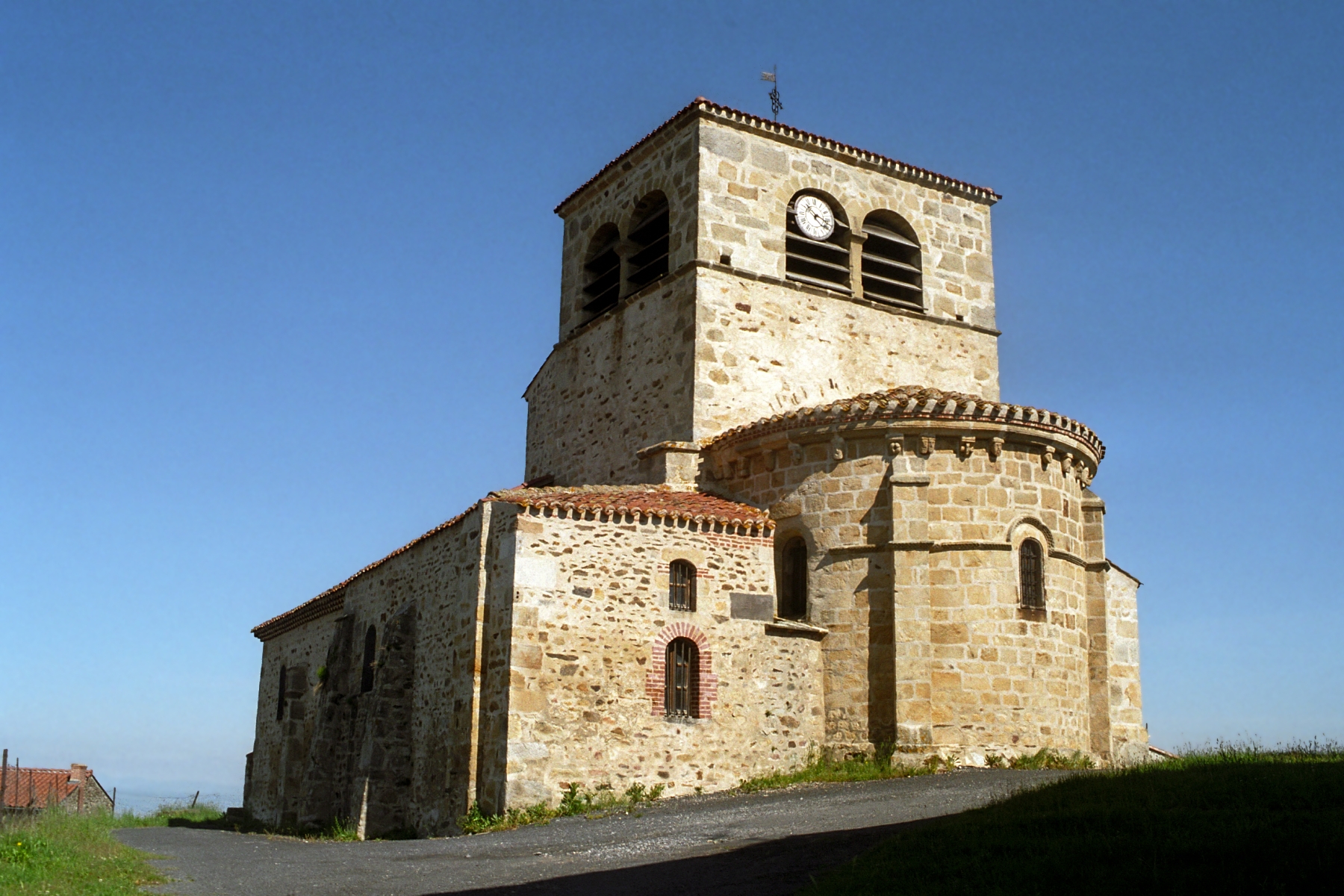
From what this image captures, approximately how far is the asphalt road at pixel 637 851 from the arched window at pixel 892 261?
1054 centimetres

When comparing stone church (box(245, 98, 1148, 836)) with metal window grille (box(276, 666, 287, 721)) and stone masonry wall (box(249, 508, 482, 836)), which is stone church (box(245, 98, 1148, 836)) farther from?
metal window grille (box(276, 666, 287, 721))

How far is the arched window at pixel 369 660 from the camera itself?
22.4 meters

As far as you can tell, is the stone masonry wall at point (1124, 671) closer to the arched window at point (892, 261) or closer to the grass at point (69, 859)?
the arched window at point (892, 261)

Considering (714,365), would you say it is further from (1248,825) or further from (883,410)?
(1248,825)

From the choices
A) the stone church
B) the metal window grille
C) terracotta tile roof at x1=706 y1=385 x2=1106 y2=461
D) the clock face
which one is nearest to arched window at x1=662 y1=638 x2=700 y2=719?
the stone church

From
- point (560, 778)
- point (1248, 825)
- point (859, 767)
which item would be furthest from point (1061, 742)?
point (1248, 825)

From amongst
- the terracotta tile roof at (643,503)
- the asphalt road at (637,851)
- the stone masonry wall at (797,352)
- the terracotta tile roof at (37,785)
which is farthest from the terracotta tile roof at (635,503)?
the terracotta tile roof at (37,785)

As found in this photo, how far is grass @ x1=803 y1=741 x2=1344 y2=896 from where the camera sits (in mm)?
8992

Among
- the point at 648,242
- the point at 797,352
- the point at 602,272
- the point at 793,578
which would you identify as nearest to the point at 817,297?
the point at 797,352

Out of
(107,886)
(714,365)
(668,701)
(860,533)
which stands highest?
(714,365)

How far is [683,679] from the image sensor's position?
1808 centimetres

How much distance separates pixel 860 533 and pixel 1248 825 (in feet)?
30.2

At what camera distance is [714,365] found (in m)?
22.2

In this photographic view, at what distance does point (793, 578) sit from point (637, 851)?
24.6ft
